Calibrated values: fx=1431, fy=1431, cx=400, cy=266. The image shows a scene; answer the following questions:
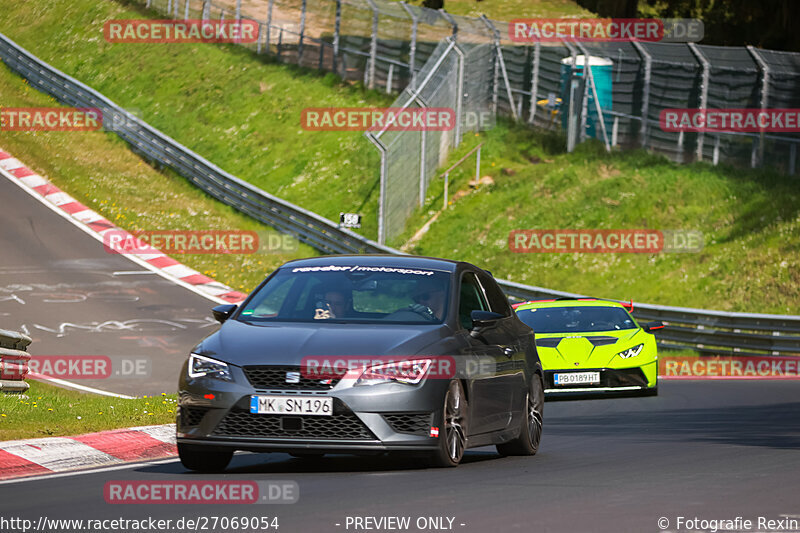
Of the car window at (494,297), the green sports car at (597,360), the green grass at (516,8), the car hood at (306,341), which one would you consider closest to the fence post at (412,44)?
the green sports car at (597,360)

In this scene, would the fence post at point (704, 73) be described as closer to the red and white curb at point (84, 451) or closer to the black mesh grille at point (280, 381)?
the red and white curb at point (84, 451)

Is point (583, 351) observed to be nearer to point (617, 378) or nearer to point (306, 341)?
point (617, 378)

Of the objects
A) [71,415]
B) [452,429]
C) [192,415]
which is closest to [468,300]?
[452,429]

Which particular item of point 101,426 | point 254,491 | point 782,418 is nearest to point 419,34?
point 782,418

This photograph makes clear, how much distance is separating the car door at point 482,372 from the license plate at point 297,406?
4.55 feet

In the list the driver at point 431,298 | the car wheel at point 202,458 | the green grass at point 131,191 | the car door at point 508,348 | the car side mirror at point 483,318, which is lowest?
the green grass at point 131,191

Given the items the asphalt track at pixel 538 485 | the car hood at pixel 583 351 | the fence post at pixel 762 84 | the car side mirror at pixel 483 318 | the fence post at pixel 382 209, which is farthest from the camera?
the fence post at pixel 762 84

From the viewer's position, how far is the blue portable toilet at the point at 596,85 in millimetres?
38250

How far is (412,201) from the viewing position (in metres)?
37.9

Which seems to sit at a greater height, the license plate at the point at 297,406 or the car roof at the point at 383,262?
the car roof at the point at 383,262

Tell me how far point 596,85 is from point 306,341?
96.7 ft

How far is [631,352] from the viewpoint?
19594mm

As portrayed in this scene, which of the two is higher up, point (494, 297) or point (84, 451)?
point (494, 297)

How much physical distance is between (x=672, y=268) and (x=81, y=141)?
2074 cm
